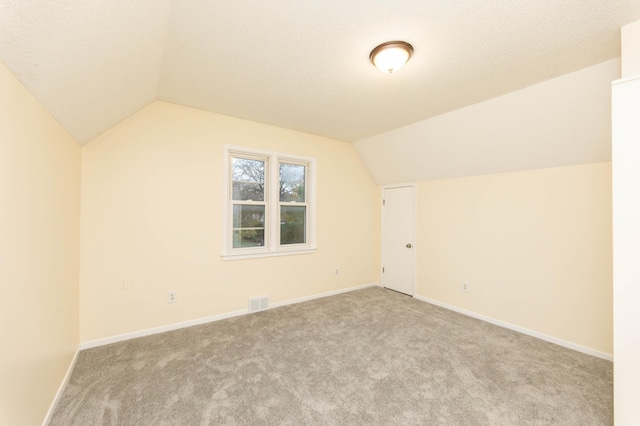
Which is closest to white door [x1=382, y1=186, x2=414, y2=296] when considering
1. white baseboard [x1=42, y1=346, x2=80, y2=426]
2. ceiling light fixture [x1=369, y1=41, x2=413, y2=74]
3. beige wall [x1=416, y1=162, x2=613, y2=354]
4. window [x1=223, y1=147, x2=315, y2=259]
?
beige wall [x1=416, y1=162, x2=613, y2=354]

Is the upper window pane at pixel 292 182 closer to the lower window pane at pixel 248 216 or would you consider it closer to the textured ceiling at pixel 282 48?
the lower window pane at pixel 248 216

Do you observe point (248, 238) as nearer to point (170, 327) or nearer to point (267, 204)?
point (267, 204)

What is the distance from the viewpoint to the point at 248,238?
11.9 feet

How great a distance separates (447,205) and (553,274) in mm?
1423

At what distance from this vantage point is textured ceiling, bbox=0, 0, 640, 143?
1.34 metres

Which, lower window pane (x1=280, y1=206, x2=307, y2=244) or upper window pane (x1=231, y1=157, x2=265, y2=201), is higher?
upper window pane (x1=231, y1=157, x2=265, y2=201)

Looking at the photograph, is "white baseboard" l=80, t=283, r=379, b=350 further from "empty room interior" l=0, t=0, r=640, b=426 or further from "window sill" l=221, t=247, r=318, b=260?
"window sill" l=221, t=247, r=318, b=260

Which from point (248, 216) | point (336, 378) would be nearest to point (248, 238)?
point (248, 216)

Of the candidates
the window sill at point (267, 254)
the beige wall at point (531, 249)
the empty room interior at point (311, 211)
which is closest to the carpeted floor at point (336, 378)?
the empty room interior at point (311, 211)

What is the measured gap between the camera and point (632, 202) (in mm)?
1441

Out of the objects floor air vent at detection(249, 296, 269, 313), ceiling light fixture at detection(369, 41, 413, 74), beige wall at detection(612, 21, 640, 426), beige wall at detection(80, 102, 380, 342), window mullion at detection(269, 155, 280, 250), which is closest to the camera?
beige wall at detection(612, 21, 640, 426)

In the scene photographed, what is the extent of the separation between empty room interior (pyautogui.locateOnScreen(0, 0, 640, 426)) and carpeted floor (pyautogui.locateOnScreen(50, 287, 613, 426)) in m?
0.02

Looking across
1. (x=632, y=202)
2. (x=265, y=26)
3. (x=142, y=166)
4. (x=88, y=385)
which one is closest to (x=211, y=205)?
(x=142, y=166)

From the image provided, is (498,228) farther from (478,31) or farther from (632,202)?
(478,31)
